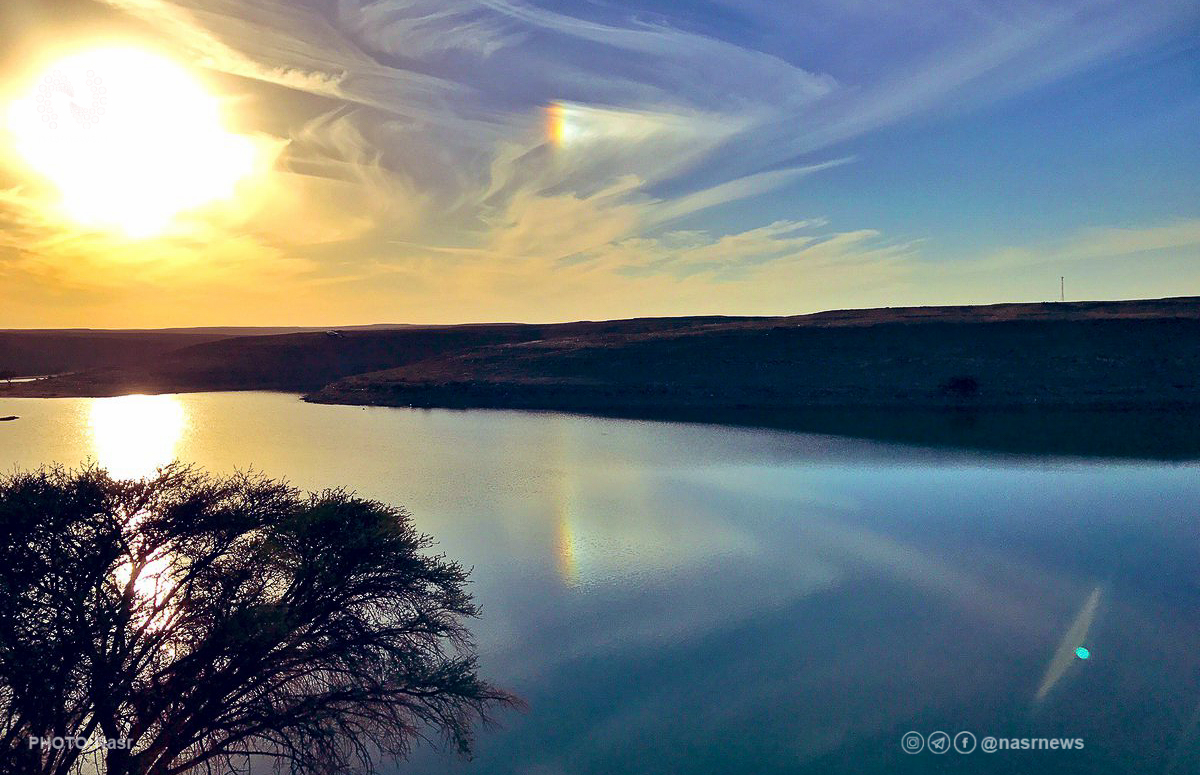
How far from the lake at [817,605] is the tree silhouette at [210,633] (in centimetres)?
152

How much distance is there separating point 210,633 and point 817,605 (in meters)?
11.5

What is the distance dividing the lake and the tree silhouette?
1522 millimetres

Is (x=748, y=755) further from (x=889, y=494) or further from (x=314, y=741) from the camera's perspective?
(x=889, y=494)

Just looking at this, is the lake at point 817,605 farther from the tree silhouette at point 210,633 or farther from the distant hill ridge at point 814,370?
the distant hill ridge at point 814,370

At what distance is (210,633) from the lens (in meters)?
9.77

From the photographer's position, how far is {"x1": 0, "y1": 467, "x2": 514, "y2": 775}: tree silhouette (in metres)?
8.77

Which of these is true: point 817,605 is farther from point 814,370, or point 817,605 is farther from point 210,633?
point 814,370

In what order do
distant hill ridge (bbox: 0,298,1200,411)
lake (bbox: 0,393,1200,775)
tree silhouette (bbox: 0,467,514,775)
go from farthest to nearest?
distant hill ridge (bbox: 0,298,1200,411), lake (bbox: 0,393,1200,775), tree silhouette (bbox: 0,467,514,775)

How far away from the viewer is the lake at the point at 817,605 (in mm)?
10812

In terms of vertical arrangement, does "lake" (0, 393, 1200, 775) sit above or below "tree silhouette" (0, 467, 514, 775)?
below

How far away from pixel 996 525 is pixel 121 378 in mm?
85178

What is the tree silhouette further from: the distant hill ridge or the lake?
the distant hill ridge

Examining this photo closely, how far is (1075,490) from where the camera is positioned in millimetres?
26703

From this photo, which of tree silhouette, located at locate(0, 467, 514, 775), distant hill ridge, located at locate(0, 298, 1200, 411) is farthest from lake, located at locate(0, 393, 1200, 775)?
distant hill ridge, located at locate(0, 298, 1200, 411)
